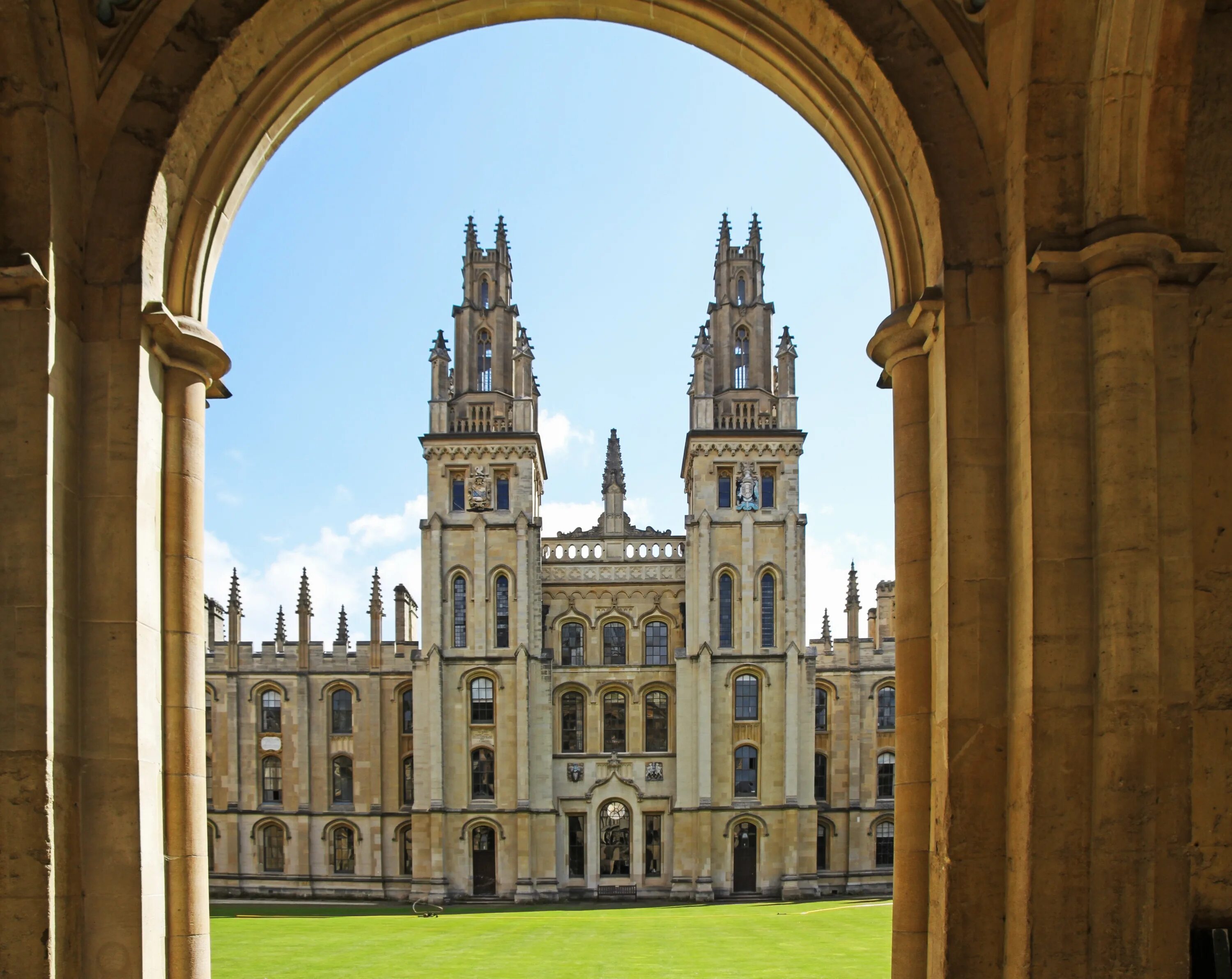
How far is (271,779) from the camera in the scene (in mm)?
52375

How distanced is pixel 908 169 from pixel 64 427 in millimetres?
5165

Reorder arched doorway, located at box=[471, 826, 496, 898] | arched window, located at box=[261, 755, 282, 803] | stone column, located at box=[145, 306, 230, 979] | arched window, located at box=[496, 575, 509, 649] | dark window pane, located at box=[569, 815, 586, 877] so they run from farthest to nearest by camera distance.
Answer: arched window, located at box=[261, 755, 282, 803]
arched window, located at box=[496, 575, 509, 649]
dark window pane, located at box=[569, 815, 586, 877]
arched doorway, located at box=[471, 826, 496, 898]
stone column, located at box=[145, 306, 230, 979]

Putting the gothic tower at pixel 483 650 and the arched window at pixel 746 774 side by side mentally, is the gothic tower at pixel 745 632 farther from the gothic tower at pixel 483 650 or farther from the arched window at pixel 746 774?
the gothic tower at pixel 483 650

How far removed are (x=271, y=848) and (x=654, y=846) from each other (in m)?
17.0

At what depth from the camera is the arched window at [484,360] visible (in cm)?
5088

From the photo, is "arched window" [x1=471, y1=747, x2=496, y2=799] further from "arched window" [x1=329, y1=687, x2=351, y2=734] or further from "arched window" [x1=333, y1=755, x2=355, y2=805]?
"arched window" [x1=329, y1=687, x2=351, y2=734]

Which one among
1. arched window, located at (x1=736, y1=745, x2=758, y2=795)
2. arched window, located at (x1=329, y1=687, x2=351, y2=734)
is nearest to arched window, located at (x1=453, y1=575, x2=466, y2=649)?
arched window, located at (x1=329, y1=687, x2=351, y2=734)

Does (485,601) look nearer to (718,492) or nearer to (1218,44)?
(718,492)

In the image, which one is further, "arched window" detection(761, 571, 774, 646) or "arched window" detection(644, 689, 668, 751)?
"arched window" detection(644, 689, 668, 751)

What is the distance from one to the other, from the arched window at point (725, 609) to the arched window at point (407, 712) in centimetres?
1413

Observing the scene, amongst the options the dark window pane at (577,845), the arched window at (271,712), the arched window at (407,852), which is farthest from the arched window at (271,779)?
the dark window pane at (577,845)

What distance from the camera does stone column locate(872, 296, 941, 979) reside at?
6.87m

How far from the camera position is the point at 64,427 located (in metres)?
6.80

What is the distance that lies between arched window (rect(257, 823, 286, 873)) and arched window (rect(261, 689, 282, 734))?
4003 mm
